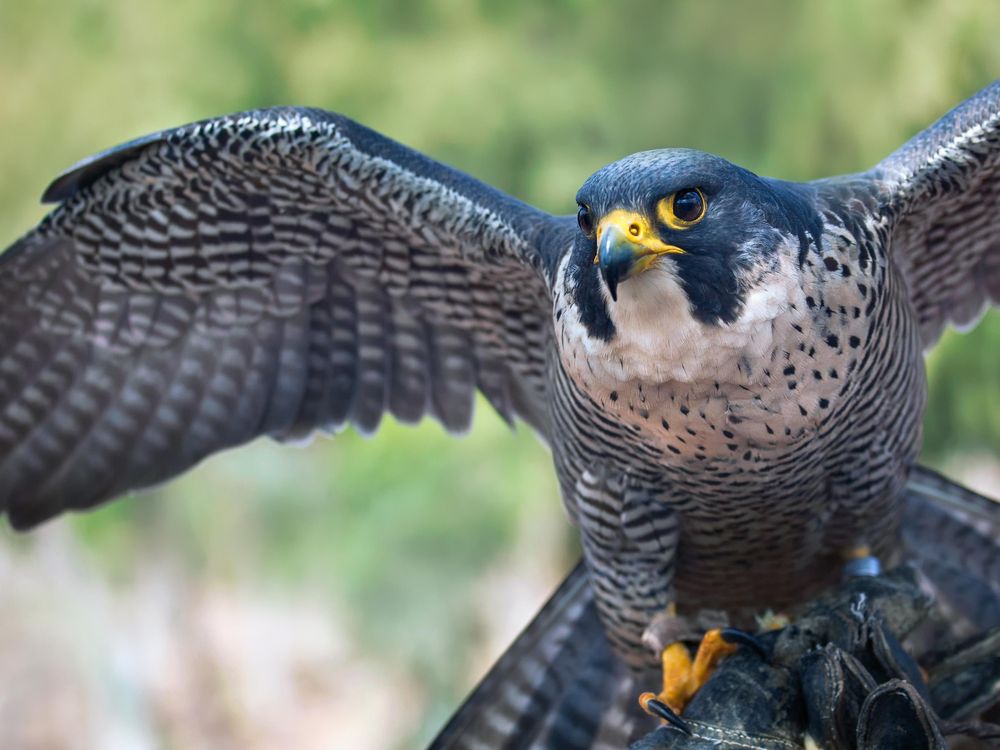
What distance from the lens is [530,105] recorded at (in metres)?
6.30

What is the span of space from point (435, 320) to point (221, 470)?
16.2 feet

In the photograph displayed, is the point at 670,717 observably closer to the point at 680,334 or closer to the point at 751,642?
the point at 751,642

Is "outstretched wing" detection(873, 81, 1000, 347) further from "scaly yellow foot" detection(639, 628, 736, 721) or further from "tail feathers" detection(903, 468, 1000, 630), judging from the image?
"scaly yellow foot" detection(639, 628, 736, 721)

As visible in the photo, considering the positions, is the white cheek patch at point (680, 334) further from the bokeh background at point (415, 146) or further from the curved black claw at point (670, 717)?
the bokeh background at point (415, 146)

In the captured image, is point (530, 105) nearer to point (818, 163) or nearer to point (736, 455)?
point (818, 163)

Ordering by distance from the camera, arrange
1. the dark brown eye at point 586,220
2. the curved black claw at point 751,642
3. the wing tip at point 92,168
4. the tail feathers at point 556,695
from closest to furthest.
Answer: the dark brown eye at point 586,220
the curved black claw at point 751,642
the wing tip at point 92,168
the tail feathers at point 556,695

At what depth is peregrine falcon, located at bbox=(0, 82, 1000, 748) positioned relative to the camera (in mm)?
2023

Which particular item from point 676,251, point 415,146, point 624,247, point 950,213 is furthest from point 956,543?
point 415,146

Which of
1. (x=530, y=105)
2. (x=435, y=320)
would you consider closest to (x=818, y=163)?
(x=530, y=105)

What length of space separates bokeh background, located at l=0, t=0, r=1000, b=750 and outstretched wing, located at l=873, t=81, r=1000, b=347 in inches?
85.9

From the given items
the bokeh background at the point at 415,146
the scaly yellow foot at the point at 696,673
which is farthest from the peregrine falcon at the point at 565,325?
the bokeh background at the point at 415,146

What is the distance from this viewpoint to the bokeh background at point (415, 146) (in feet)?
17.3

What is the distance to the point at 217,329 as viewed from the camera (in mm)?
3002

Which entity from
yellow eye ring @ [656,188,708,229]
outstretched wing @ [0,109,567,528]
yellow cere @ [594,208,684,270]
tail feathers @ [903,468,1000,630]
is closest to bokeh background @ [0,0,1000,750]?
tail feathers @ [903,468,1000,630]
